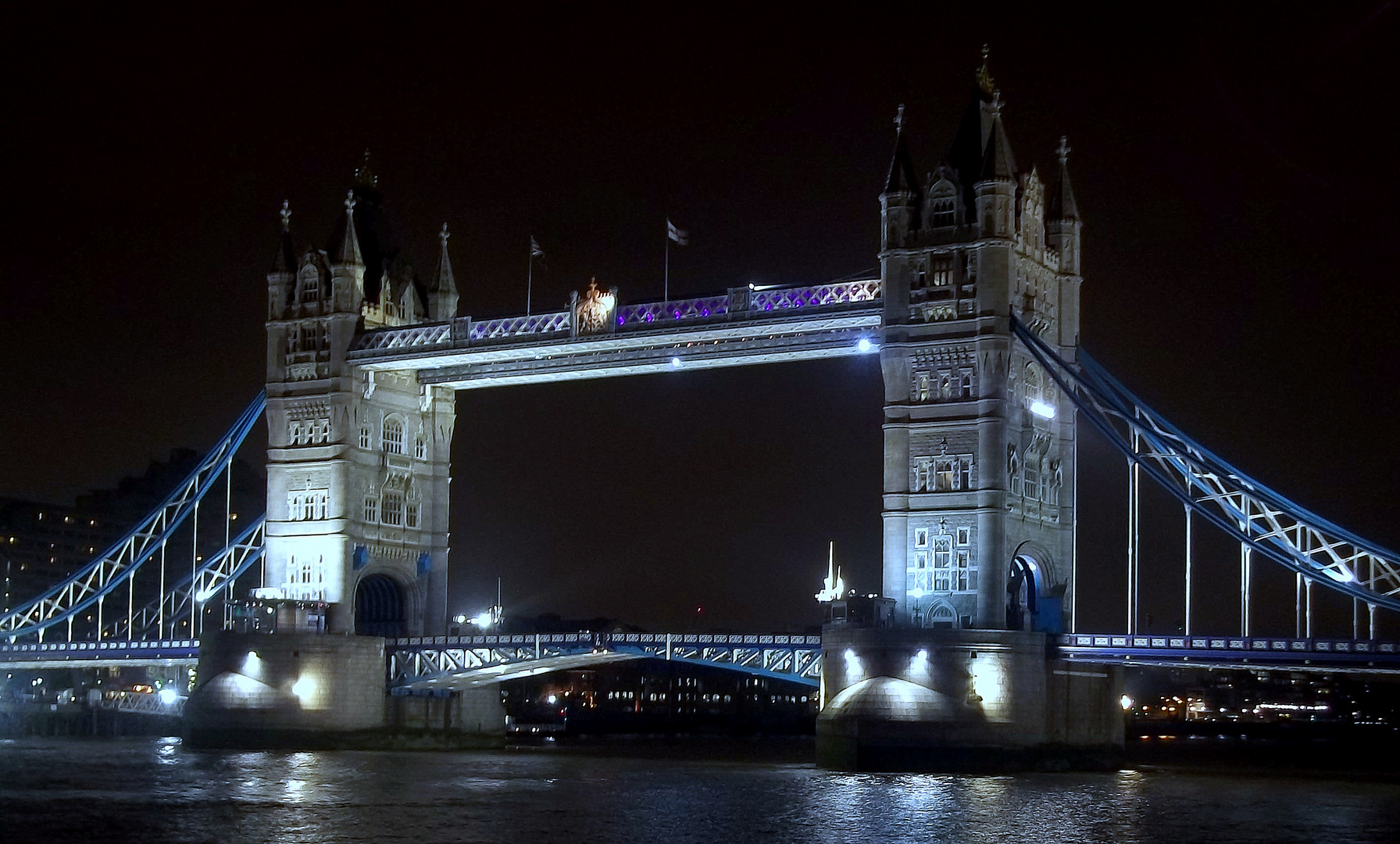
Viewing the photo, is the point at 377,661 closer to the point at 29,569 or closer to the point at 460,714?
the point at 460,714

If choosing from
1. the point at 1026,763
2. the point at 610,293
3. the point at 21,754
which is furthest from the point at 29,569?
the point at 1026,763

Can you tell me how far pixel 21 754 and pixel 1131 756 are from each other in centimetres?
4775

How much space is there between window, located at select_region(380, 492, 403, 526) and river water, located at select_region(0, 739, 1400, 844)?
10637mm

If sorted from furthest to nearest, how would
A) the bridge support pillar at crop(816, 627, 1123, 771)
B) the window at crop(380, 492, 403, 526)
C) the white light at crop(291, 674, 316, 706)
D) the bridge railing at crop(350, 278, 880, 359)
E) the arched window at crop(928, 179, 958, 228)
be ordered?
1. the window at crop(380, 492, 403, 526)
2. the white light at crop(291, 674, 316, 706)
3. the bridge railing at crop(350, 278, 880, 359)
4. the arched window at crop(928, 179, 958, 228)
5. the bridge support pillar at crop(816, 627, 1123, 771)

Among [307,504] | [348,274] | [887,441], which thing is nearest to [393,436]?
[307,504]

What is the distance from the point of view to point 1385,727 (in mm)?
195250

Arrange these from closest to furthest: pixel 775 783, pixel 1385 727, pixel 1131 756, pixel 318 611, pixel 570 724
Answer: pixel 775 783
pixel 318 611
pixel 1131 756
pixel 570 724
pixel 1385 727

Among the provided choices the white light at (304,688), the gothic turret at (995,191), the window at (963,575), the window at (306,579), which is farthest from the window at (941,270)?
the white light at (304,688)

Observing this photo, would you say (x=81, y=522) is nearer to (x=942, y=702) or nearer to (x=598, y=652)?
(x=598, y=652)

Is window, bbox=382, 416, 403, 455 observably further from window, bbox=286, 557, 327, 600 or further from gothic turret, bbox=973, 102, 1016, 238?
gothic turret, bbox=973, 102, 1016, 238

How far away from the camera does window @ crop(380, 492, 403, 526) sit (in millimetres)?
83875

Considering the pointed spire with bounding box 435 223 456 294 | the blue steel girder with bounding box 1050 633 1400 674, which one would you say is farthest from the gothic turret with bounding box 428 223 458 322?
the blue steel girder with bounding box 1050 633 1400 674

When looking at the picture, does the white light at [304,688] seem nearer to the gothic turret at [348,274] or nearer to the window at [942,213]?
the gothic turret at [348,274]

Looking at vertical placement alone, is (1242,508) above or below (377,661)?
above
